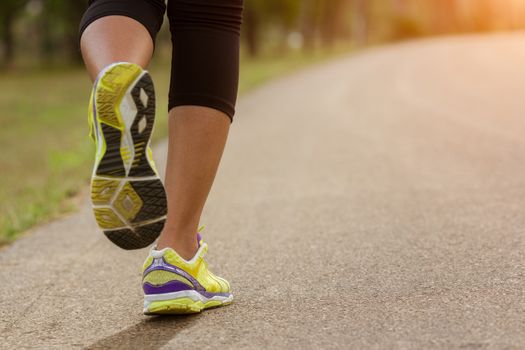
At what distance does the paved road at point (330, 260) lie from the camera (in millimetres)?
1939

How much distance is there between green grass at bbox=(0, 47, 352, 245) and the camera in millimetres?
4523

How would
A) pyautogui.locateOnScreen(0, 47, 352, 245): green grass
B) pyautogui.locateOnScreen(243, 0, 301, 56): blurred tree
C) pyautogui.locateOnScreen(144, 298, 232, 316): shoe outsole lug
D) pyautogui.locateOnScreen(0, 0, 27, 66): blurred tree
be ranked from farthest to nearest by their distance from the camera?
1. pyautogui.locateOnScreen(243, 0, 301, 56): blurred tree
2. pyautogui.locateOnScreen(0, 0, 27, 66): blurred tree
3. pyautogui.locateOnScreen(0, 47, 352, 245): green grass
4. pyautogui.locateOnScreen(144, 298, 232, 316): shoe outsole lug

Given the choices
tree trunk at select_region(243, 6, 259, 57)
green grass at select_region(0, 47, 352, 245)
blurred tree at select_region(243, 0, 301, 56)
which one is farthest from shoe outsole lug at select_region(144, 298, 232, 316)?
tree trunk at select_region(243, 6, 259, 57)

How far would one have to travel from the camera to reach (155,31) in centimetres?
206

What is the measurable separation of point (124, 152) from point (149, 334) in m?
0.51

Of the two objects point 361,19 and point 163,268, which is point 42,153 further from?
point 361,19

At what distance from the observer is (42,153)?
27.2 feet

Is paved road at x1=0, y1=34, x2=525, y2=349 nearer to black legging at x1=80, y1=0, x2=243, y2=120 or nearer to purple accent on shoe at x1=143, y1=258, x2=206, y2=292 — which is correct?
purple accent on shoe at x1=143, y1=258, x2=206, y2=292

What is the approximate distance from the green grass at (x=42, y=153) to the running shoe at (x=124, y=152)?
2.02 meters

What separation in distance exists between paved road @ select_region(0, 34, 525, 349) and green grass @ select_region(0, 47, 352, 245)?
285 mm

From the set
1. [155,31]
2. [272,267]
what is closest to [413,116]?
[272,267]

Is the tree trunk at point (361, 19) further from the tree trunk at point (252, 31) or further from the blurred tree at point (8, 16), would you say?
the blurred tree at point (8, 16)

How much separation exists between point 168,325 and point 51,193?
329 centimetres

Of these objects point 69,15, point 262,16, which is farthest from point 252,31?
point 69,15
